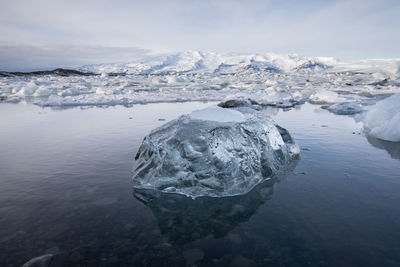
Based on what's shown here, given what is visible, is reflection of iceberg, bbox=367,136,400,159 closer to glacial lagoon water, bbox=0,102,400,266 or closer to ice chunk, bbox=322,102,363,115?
glacial lagoon water, bbox=0,102,400,266

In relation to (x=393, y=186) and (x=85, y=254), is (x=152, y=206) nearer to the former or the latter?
(x=85, y=254)

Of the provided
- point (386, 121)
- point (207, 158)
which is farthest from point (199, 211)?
point (386, 121)

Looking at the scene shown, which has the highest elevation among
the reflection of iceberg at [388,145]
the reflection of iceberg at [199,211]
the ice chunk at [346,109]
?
the ice chunk at [346,109]

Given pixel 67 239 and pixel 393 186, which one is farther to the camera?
pixel 393 186

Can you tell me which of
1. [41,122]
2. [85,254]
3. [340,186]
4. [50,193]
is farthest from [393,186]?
[41,122]

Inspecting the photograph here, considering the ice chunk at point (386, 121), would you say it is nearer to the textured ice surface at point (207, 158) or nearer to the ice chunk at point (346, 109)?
the ice chunk at point (346, 109)

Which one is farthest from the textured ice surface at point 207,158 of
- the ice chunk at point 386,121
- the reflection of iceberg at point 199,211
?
the ice chunk at point 386,121

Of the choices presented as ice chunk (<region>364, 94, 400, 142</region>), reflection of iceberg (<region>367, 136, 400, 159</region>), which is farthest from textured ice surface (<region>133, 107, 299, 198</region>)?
ice chunk (<region>364, 94, 400, 142</region>)
